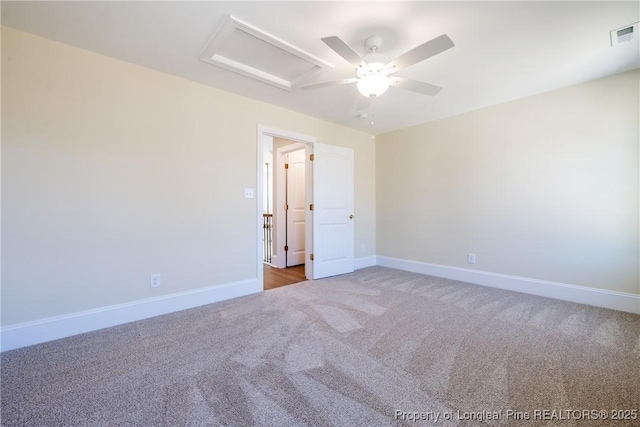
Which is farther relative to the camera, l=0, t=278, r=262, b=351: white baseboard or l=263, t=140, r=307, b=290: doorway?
l=263, t=140, r=307, b=290: doorway

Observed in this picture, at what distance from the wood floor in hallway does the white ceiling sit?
2607 mm

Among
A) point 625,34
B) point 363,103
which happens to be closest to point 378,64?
point 363,103

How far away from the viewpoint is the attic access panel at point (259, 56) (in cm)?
203

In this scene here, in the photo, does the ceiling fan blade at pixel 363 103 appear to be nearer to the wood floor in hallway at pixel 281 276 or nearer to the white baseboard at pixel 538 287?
the wood floor in hallway at pixel 281 276

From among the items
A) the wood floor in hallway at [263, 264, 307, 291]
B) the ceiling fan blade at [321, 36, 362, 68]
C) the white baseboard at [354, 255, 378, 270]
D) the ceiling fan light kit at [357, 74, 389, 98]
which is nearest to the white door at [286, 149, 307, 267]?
the wood floor in hallway at [263, 264, 307, 291]

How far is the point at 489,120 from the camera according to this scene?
3490 mm

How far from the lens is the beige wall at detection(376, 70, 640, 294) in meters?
2.66

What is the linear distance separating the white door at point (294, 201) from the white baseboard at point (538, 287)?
2.07m

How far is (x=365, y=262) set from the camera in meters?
4.69

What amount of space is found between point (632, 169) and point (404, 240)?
2.68 metres

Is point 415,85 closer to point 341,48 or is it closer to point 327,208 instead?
point 341,48

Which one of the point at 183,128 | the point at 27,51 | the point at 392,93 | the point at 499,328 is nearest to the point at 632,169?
the point at 499,328

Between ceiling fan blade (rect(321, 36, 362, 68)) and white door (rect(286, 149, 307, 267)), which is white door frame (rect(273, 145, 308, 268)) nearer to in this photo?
white door (rect(286, 149, 307, 267))

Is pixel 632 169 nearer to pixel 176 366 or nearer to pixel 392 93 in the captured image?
pixel 392 93
